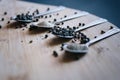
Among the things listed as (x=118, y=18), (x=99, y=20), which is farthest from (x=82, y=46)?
(x=118, y=18)

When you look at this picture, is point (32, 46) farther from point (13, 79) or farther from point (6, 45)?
point (13, 79)

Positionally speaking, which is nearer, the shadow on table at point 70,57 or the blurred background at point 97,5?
the shadow on table at point 70,57

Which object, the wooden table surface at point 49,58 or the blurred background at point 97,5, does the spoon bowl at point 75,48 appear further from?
the blurred background at point 97,5

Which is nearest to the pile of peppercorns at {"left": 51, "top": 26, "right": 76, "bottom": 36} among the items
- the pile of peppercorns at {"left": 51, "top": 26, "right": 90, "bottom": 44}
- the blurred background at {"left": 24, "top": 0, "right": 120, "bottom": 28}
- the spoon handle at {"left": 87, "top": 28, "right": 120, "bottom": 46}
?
the pile of peppercorns at {"left": 51, "top": 26, "right": 90, "bottom": 44}

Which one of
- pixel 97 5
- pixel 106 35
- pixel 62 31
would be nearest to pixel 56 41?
pixel 62 31

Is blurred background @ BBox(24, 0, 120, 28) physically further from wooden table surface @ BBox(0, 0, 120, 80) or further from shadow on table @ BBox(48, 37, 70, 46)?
shadow on table @ BBox(48, 37, 70, 46)

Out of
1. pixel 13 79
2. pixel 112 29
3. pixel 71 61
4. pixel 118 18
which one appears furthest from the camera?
pixel 118 18

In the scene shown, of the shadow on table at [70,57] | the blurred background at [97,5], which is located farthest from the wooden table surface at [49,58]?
the blurred background at [97,5]

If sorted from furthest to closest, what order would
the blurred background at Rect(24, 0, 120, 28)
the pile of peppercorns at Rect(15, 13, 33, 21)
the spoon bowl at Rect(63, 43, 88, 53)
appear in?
the blurred background at Rect(24, 0, 120, 28)
the pile of peppercorns at Rect(15, 13, 33, 21)
the spoon bowl at Rect(63, 43, 88, 53)
